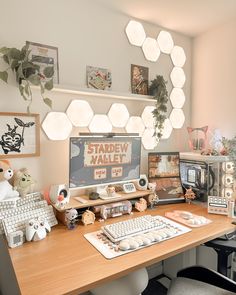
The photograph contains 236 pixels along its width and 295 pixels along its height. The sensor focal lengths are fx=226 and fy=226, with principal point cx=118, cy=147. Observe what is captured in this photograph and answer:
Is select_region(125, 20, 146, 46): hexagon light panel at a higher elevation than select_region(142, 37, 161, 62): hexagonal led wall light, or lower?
higher

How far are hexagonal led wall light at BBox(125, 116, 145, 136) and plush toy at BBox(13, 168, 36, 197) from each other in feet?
2.73

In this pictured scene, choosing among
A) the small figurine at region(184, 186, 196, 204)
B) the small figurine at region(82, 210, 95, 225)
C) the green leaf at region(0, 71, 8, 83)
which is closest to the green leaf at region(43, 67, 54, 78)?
the green leaf at region(0, 71, 8, 83)

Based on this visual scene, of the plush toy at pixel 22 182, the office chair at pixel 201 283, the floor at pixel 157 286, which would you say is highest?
the plush toy at pixel 22 182

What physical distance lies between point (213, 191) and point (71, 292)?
1.35 m

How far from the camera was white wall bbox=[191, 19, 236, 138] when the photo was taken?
6.18 ft

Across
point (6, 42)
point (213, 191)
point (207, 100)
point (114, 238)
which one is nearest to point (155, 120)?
point (207, 100)

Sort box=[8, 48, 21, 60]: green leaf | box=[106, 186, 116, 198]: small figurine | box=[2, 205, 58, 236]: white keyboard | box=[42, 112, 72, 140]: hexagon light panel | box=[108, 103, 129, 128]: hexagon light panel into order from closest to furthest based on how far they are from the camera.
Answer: box=[2, 205, 58, 236]: white keyboard → box=[8, 48, 21, 60]: green leaf → box=[42, 112, 72, 140]: hexagon light panel → box=[106, 186, 116, 198]: small figurine → box=[108, 103, 129, 128]: hexagon light panel

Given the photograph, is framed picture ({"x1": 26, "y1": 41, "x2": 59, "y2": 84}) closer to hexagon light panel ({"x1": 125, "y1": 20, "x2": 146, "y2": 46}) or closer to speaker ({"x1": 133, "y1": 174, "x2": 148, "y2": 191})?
hexagon light panel ({"x1": 125, "y1": 20, "x2": 146, "y2": 46})

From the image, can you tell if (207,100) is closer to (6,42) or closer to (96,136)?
(96,136)

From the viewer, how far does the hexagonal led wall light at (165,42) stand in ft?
6.47

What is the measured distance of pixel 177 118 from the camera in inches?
84.0

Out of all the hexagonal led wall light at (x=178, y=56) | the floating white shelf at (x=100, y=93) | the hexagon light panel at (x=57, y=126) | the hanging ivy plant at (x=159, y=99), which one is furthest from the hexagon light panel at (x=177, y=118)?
the hexagon light panel at (x=57, y=126)

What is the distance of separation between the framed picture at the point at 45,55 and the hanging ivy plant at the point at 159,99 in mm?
782

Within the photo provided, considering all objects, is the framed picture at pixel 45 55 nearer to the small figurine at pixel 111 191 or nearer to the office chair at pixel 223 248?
the small figurine at pixel 111 191
